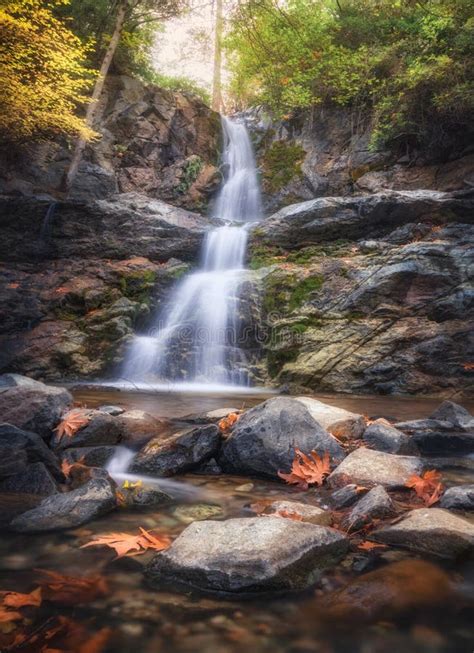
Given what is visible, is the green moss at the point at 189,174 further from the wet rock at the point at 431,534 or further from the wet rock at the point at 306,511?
the wet rock at the point at 431,534

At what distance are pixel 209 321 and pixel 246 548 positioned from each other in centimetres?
835

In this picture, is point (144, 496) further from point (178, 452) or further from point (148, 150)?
point (148, 150)

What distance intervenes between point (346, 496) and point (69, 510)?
1827mm

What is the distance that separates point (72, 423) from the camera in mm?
4164

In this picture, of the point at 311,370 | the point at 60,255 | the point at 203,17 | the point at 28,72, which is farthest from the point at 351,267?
the point at 28,72

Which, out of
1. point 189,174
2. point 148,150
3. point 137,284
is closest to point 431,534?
point 137,284

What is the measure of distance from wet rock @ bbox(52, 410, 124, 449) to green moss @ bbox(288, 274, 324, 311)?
623 cm

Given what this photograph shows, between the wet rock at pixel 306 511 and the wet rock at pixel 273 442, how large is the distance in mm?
783

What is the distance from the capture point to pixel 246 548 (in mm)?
2010

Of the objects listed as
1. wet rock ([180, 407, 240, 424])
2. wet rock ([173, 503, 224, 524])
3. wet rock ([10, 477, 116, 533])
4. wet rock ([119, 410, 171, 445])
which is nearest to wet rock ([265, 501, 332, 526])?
wet rock ([173, 503, 224, 524])

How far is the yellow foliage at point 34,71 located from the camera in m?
10.8

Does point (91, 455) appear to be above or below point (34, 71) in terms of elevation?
below

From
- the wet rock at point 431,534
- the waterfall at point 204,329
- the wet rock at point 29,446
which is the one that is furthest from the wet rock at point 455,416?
the waterfall at point 204,329

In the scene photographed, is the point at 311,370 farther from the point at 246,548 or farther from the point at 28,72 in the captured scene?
the point at 28,72
